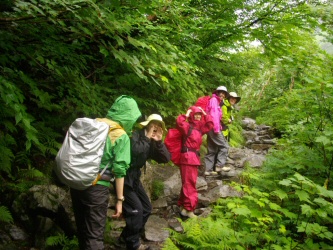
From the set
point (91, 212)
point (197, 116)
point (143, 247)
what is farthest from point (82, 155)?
point (197, 116)

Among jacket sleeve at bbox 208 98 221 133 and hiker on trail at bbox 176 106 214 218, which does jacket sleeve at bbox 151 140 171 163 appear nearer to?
hiker on trail at bbox 176 106 214 218

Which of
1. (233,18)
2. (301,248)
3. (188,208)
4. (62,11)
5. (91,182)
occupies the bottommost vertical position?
(188,208)

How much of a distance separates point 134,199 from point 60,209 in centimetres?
147

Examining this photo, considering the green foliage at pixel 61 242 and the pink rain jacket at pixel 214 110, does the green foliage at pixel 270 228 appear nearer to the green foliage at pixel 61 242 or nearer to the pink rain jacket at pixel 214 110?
the green foliage at pixel 61 242

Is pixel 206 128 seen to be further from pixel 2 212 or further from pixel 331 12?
pixel 2 212

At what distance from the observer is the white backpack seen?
2.98 metres

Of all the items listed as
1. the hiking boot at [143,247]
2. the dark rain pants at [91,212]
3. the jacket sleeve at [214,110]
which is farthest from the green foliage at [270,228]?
the jacket sleeve at [214,110]

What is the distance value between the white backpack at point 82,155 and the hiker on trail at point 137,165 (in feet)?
2.76

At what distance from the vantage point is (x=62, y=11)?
2975mm

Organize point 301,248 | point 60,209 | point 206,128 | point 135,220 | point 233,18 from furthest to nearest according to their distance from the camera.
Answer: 1. point 233,18
2. point 206,128
3. point 60,209
4. point 135,220
5. point 301,248

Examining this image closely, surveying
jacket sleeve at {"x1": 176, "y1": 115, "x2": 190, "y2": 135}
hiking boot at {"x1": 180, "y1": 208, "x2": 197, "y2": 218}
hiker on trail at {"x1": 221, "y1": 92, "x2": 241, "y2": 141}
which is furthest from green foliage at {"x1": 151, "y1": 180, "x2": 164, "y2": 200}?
hiker on trail at {"x1": 221, "y1": 92, "x2": 241, "y2": 141}

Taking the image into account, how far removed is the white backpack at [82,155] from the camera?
298 centimetres

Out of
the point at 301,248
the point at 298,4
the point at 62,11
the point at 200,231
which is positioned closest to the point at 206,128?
the point at 200,231

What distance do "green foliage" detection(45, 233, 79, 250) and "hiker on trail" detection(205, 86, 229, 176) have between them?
13.0 ft
